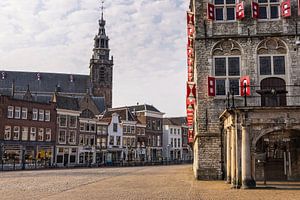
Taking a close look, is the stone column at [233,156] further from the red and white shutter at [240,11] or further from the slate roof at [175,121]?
the slate roof at [175,121]

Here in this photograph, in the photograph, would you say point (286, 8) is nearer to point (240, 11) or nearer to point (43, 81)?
point (240, 11)

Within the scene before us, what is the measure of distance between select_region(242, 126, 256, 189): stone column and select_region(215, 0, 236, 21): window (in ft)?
31.6

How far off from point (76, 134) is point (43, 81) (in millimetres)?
38749

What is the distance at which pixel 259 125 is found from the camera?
2089cm

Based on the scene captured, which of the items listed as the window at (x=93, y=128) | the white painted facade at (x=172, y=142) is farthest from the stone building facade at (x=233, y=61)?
the white painted facade at (x=172, y=142)

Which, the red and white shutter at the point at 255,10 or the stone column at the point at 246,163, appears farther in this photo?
the red and white shutter at the point at 255,10

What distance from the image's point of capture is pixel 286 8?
2609 cm

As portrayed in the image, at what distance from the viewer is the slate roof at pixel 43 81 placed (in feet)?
316

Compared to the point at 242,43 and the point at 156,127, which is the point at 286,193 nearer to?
the point at 242,43

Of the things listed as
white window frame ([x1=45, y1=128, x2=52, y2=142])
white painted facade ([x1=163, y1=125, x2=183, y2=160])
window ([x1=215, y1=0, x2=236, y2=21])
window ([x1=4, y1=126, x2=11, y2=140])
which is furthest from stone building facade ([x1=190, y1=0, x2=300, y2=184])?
white painted facade ([x1=163, y1=125, x2=183, y2=160])

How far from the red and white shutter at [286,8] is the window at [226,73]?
13.1 ft

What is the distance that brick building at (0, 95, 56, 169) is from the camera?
5412 centimetres

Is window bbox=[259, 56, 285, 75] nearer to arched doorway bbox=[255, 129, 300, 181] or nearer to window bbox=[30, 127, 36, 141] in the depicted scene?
arched doorway bbox=[255, 129, 300, 181]

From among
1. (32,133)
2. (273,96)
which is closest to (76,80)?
(32,133)
